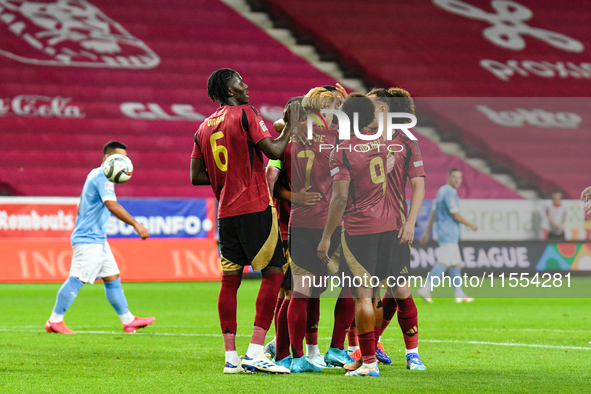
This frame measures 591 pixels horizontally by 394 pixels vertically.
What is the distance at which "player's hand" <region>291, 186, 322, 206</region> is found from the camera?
5.29m

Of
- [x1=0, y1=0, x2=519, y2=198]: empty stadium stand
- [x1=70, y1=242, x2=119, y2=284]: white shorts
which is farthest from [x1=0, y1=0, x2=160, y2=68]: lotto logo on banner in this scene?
[x1=70, y1=242, x2=119, y2=284]: white shorts

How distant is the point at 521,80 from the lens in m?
20.5

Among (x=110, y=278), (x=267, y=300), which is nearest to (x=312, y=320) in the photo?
(x=267, y=300)

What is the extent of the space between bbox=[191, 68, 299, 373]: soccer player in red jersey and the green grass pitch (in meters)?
0.30

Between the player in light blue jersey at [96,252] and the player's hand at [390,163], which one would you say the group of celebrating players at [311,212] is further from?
the player in light blue jersey at [96,252]

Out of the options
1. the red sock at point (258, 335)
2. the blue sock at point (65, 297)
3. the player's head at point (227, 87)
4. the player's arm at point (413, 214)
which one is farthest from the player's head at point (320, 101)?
the blue sock at point (65, 297)

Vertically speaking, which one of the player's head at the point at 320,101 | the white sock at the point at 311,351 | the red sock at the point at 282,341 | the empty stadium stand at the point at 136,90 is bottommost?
the empty stadium stand at the point at 136,90

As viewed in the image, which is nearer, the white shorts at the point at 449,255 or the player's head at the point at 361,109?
the player's head at the point at 361,109

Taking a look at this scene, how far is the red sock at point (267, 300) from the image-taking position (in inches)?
198

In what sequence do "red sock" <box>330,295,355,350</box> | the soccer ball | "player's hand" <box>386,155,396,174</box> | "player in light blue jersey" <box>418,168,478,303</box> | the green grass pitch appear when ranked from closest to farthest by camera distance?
the green grass pitch < "player's hand" <box>386,155,396,174</box> < "red sock" <box>330,295,355,350</box> < the soccer ball < "player in light blue jersey" <box>418,168,478,303</box>

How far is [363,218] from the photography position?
500 cm

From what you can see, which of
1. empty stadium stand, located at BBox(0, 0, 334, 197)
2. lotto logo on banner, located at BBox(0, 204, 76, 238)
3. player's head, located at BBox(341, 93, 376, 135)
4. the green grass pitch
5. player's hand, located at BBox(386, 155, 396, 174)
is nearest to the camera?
the green grass pitch

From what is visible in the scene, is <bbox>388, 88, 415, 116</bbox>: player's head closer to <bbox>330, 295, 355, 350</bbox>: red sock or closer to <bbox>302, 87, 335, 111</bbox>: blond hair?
<bbox>302, 87, 335, 111</bbox>: blond hair

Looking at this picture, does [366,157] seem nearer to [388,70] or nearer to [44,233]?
[44,233]
